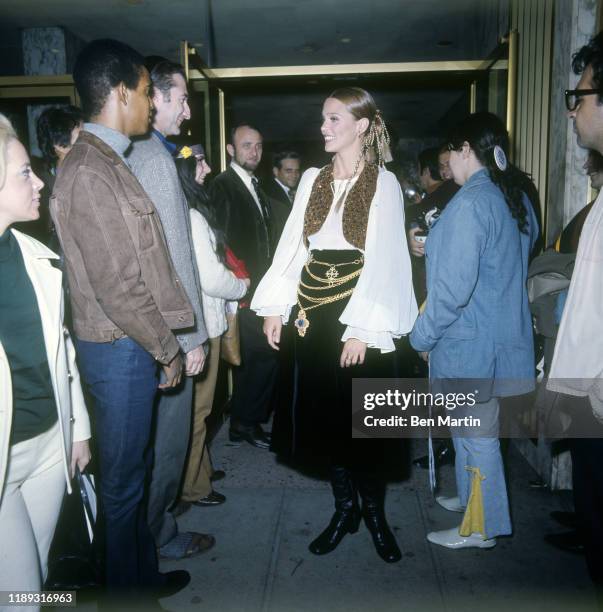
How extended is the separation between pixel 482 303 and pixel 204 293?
3.87ft

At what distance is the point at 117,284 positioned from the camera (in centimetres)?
144

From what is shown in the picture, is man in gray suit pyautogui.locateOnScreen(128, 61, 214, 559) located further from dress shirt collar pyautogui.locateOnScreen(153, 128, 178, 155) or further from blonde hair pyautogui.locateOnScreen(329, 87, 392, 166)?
blonde hair pyautogui.locateOnScreen(329, 87, 392, 166)

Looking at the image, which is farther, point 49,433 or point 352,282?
point 352,282

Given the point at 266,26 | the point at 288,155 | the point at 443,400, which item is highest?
the point at 266,26

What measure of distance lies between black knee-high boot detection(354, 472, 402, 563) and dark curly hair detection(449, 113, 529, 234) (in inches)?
47.5

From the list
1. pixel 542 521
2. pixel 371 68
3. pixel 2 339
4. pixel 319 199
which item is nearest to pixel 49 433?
pixel 2 339

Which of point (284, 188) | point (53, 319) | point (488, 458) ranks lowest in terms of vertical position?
point (488, 458)

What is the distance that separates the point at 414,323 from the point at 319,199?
2.09 feet

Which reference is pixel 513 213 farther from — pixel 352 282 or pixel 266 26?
pixel 266 26

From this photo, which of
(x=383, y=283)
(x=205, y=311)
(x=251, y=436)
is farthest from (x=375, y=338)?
(x=251, y=436)

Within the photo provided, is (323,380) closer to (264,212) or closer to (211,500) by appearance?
(211,500)

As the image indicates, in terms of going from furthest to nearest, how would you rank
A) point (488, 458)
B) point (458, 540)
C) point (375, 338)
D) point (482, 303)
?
point (458, 540) → point (488, 458) → point (482, 303) → point (375, 338)

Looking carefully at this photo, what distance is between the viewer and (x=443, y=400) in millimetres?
2162

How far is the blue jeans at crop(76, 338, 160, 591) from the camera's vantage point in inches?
61.6
